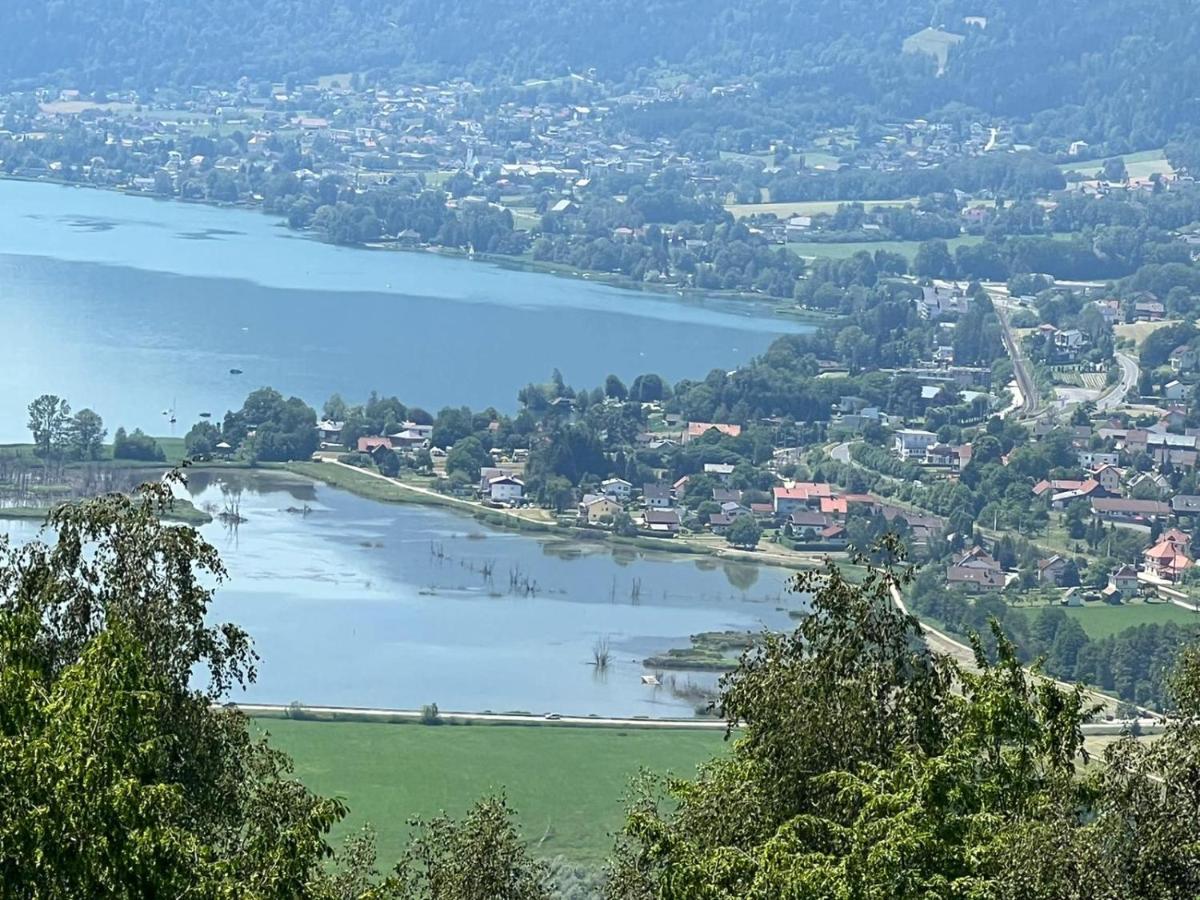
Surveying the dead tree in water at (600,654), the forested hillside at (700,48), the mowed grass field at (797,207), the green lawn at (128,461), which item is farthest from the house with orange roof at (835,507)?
the forested hillside at (700,48)

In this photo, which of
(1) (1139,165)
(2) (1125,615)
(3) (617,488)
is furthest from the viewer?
(1) (1139,165)

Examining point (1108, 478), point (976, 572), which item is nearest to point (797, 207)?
point (1108, 478)

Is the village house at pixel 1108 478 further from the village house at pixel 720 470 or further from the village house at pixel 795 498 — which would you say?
the village house at pixel 720 470

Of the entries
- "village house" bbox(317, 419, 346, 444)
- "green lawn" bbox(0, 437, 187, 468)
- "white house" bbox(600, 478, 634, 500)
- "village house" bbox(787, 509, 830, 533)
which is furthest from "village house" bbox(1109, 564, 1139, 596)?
"green lawn" bbox(0, 437, 187, 468)

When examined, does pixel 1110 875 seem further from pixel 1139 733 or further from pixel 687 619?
pixel 687 619

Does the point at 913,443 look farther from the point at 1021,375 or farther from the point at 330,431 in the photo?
the point at 330,431
